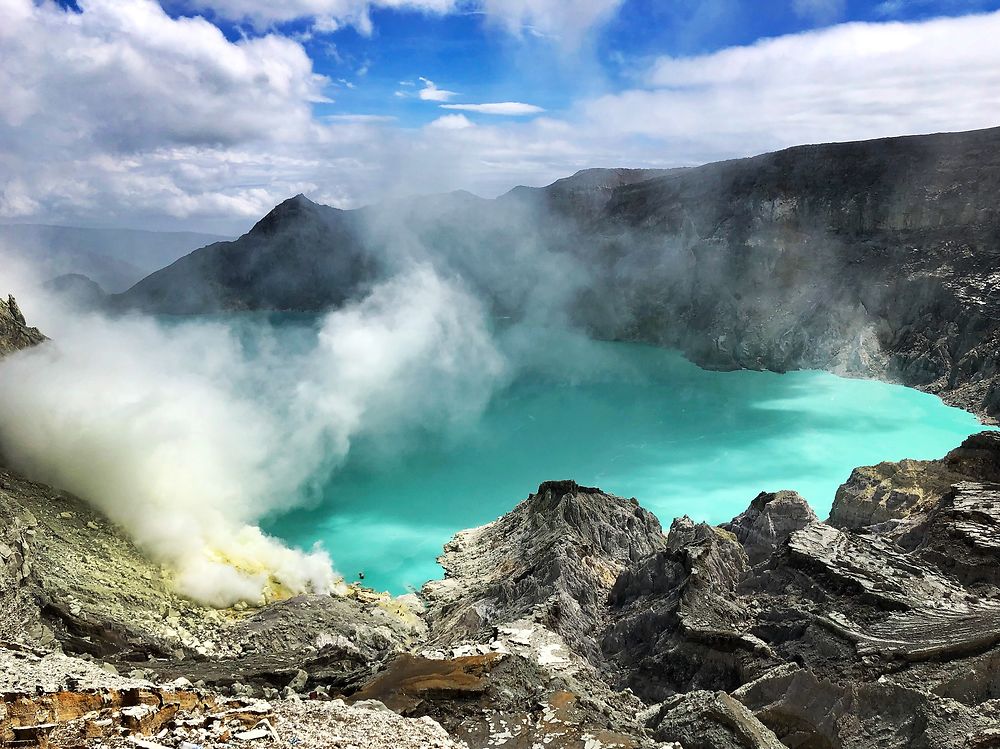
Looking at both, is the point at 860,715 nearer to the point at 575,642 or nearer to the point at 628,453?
the point at 575,642

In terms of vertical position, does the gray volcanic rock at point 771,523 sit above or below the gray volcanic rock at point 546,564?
above

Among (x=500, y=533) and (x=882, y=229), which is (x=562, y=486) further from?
(x=882, y=229)

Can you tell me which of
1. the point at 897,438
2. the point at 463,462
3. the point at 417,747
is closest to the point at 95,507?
the point at 417,747

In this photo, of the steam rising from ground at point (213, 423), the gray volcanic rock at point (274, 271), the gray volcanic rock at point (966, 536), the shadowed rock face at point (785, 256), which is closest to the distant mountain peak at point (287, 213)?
the gray volcanic rock at point (274, 271)

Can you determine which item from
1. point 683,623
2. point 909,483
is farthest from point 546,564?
point 909,483

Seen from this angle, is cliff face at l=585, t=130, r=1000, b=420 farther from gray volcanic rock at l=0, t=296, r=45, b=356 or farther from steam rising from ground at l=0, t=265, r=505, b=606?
gray volcanic rock at l=0, t=296, r=45, b=356

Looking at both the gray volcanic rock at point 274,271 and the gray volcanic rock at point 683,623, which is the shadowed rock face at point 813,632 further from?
the gray volcanic rock at point 274,271
